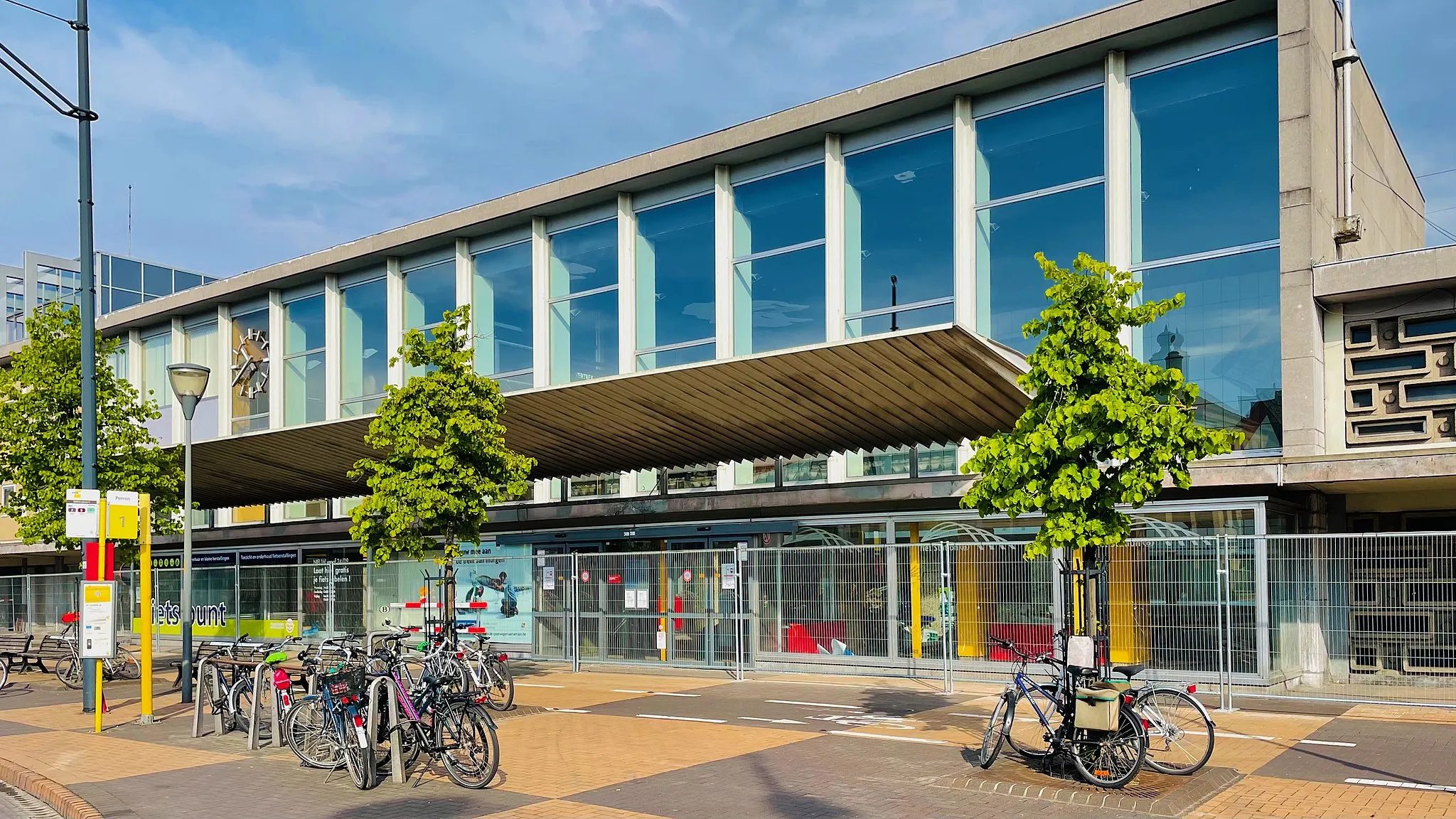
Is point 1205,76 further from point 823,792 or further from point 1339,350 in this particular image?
point 823,792

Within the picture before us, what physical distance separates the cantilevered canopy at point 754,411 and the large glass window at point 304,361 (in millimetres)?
5286

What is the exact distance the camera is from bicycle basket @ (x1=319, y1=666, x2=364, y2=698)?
10.8 m

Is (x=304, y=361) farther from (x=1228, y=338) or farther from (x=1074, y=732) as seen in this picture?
(x=1074, y=732)

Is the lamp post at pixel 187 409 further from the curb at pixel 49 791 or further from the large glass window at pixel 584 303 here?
the large glass window at pixel 584 303

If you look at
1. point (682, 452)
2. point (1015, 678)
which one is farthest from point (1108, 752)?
point (682, 452)

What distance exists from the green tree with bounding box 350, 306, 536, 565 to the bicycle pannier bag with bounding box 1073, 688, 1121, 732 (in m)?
8.95

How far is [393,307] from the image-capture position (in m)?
28.7

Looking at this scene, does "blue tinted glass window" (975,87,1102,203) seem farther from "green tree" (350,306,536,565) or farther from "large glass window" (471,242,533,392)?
"large glass window" (471,242,533,392)

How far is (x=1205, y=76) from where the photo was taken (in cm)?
1791

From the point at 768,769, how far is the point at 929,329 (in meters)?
5.75

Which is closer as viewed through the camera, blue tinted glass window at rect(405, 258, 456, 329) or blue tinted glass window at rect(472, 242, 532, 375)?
blue tinted glass window at rect(472, 242, 532, 375)

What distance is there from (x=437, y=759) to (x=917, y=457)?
→ 1141 centimetres

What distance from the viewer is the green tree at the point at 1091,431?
1018 centimetres

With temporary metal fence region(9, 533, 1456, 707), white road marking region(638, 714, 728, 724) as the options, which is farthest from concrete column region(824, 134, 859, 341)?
white road marking region(638, 714, 728, 724)
